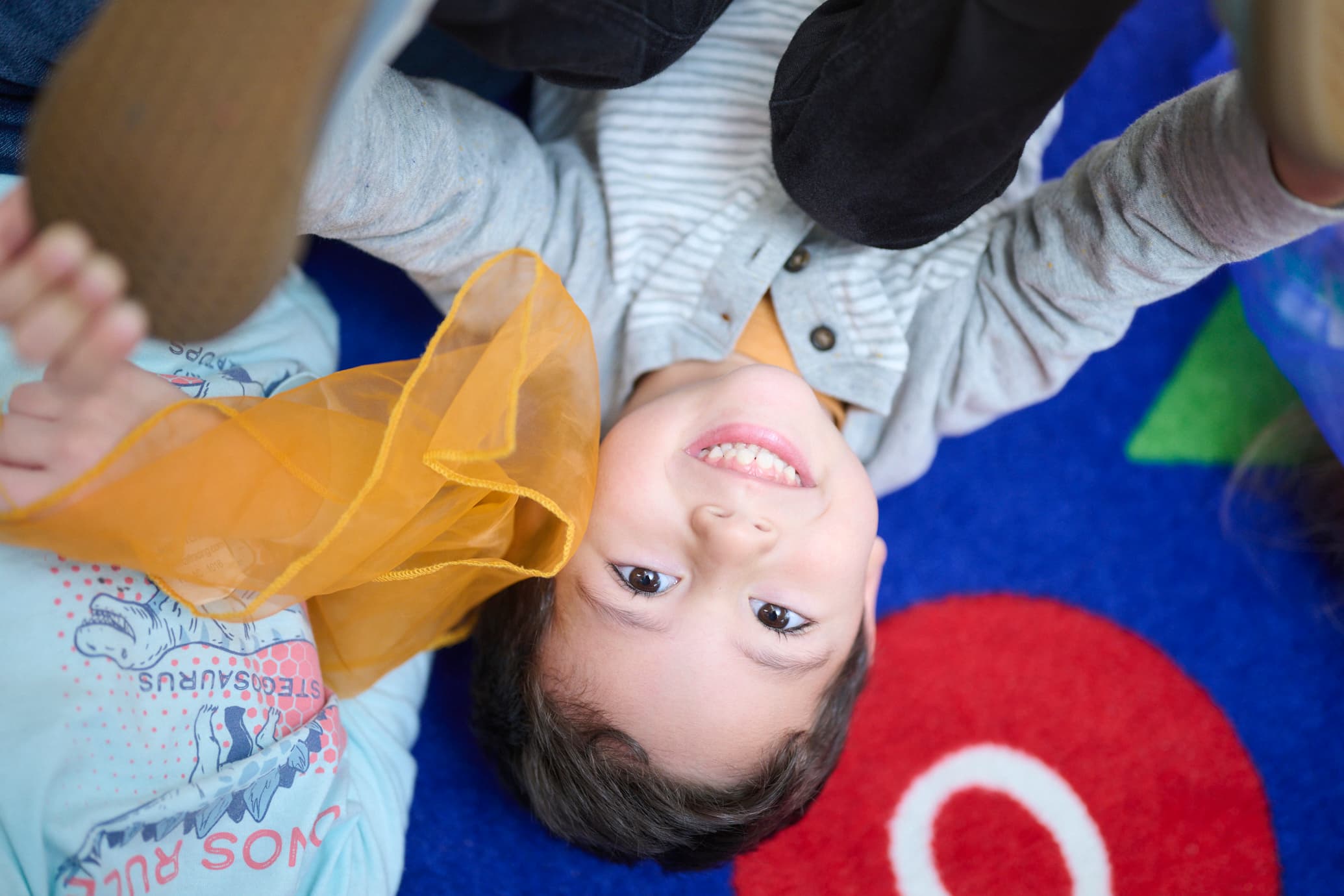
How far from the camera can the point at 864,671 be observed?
2.78 ft

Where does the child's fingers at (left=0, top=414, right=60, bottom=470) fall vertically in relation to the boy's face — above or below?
above

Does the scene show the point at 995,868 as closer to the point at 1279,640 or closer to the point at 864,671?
the point at 864,671

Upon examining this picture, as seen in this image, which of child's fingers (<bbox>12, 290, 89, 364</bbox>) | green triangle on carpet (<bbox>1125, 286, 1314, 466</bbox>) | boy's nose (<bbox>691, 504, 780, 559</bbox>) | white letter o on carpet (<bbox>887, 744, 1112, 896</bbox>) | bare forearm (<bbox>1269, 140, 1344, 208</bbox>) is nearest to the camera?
child's fingers (<bbox>12, 290, 89, 364</bbox>)

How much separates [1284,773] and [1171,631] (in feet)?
0.54

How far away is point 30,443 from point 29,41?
321 millimetres

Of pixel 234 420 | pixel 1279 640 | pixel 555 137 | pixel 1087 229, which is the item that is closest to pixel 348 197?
pixel 234 420

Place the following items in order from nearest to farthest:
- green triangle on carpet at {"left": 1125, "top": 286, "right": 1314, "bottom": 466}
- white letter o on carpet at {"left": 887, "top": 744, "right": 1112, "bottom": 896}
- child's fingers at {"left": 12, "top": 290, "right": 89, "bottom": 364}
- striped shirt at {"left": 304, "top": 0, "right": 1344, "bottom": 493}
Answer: child's fingers at {"left": 12, "top": 290, "right": 89, "bottom": 364} < striped shirt at {"left": 304, "top": 0, "right": 1344, "bottom": 493} < white letter o on carpet at {"left": 887, "top": 744, "right": 1112, "bottom": 896} < green triangle on carpet at {"left": 1125, "top": 286, "right": 1314, "bottom": 466}

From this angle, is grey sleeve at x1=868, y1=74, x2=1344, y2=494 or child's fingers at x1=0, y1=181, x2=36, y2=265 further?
grey sleeve at x1=868, y1=74, x2=1344, y2=494

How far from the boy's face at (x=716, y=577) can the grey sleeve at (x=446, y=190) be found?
7.9 inches

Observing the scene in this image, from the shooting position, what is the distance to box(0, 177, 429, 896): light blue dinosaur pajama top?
625mm

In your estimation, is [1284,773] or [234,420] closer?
[234,420]

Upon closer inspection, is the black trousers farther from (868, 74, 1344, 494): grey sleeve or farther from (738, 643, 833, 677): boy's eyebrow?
(738, 643, 833, 677): boy's eyebrow

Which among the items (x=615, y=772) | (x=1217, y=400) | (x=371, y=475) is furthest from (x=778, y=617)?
(x=1217, y=400)

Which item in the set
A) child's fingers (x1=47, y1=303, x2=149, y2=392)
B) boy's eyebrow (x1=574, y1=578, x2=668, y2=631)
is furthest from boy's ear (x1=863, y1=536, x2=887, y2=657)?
child's fingers (x1=47, y1=303, x2=149, y2=392)
